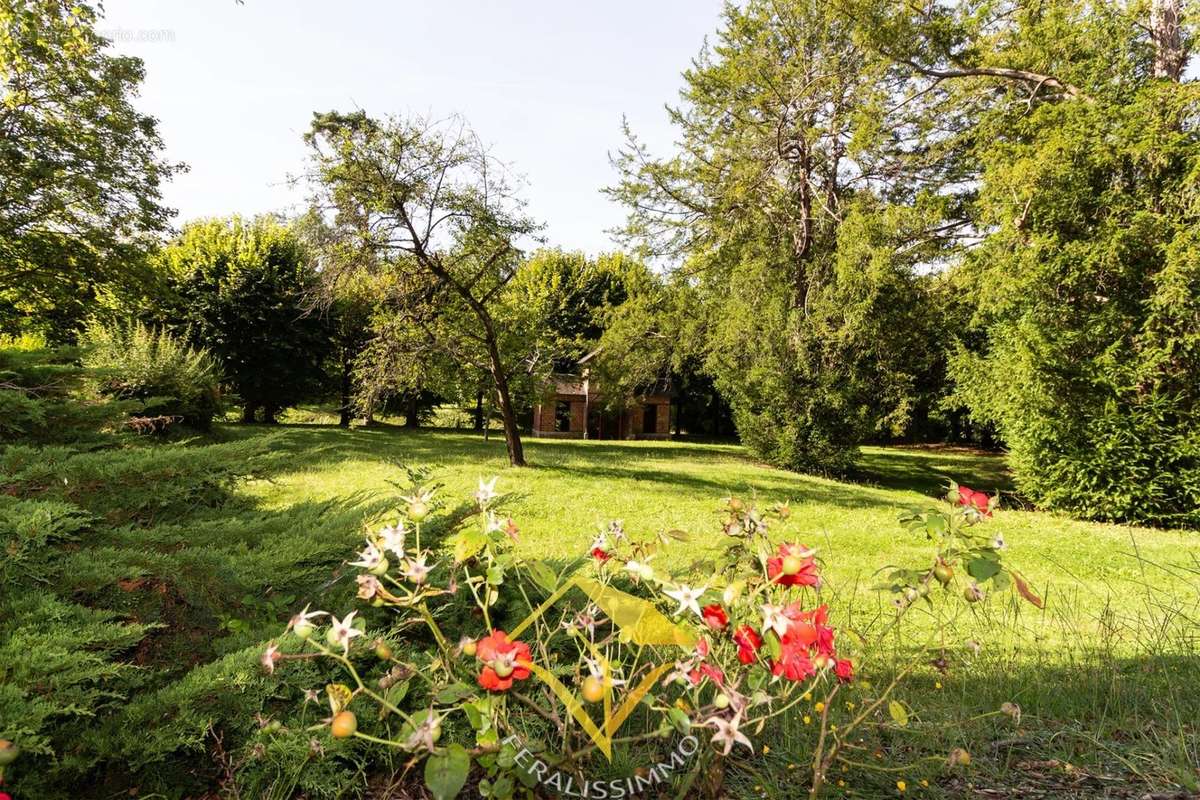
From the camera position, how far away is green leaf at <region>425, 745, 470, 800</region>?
109cm

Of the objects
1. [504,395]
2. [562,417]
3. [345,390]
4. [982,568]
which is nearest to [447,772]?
[982,568]

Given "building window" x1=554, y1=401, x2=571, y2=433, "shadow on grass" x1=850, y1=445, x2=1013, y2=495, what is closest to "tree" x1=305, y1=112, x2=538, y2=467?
"shadow on grass" x1=850, y1=445, x2=1013, y2=495

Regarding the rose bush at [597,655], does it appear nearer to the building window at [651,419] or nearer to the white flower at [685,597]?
the white flower at [685,597]

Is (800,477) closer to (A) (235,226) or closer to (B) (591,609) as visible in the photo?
(B) (591,609)

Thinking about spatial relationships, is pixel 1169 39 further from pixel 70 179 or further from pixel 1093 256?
pixel 70 179

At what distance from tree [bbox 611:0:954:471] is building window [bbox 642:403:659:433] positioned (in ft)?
45.3

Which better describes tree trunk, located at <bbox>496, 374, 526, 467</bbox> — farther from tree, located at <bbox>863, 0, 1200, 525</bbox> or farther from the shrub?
tree, located at <bbox>863, 0, 1200, 525</bbox>

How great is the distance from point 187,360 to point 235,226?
40.8 feet

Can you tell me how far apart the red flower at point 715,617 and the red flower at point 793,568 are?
0.16m

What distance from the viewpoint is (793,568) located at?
1.39 m

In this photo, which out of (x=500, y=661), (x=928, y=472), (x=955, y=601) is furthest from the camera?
(x=928, y=472)

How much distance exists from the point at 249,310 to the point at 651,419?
1922 centimetres

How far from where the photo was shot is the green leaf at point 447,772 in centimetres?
109

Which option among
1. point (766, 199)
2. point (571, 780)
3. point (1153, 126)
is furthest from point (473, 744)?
point (766, 199)
